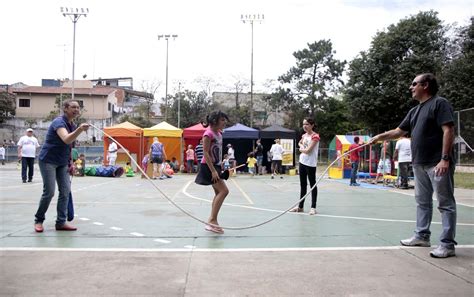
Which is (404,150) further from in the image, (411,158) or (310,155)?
(411,158)

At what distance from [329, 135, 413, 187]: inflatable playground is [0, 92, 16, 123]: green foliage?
133 ft

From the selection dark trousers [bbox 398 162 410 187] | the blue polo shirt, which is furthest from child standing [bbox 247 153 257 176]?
the blue polo shirt

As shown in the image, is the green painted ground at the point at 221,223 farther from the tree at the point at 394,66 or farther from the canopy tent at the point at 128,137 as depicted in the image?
the tree at the point at 394,66

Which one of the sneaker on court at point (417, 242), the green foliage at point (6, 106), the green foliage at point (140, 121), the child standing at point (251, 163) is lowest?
the sneaker on court at point (417, 242)

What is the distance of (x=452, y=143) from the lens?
4.39 m

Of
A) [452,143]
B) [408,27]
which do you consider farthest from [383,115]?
[452,143]

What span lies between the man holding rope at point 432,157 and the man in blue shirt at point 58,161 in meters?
4.03

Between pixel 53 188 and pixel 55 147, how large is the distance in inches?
20.8

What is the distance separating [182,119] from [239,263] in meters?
47.1

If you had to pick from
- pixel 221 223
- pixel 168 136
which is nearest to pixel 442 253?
pixel 221 223

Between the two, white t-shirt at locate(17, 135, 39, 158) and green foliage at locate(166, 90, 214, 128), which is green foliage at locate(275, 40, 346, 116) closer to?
green foliage at locate(166, 90, 214, 128)

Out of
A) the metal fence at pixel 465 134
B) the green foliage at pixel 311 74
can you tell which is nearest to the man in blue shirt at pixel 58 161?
the metal fence at pixel 465 134

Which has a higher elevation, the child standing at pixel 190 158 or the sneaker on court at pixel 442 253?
the child standing at pixel 190 158

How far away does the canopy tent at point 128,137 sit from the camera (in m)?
20.8
